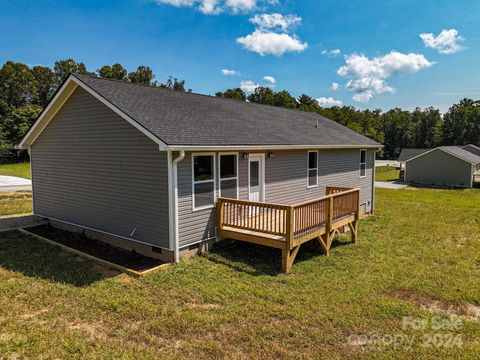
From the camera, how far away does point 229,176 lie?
338 inches

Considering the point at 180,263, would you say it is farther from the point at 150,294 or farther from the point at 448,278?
the point at 448,278

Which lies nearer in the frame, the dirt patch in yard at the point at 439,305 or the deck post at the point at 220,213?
the dirt patch in yard at the point at 439,305

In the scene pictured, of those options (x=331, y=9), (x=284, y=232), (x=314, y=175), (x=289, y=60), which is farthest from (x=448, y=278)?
(x=289, y=60)

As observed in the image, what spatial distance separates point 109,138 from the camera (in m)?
8.36

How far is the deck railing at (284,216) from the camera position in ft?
23.9

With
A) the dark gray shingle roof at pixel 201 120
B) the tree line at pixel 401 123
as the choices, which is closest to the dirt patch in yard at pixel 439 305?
the dark gray shingle roof at pixel 201 120

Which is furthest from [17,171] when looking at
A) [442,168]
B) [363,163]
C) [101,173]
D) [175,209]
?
[442,168]

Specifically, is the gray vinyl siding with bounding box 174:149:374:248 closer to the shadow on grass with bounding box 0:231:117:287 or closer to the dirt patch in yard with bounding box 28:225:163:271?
the dirt patch in yard with bounding box 28:225:163:271

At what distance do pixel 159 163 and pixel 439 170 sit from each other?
2982 cm


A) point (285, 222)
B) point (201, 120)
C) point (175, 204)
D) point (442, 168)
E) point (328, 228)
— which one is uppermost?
point (201, 120)

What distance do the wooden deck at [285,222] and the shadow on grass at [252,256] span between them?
371mm

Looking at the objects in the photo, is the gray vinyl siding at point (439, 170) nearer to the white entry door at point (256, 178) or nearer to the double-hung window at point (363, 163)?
the double-hung window at point (363, 163)

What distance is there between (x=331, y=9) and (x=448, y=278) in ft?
36.8

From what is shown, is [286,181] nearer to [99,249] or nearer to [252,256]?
[252,256]
